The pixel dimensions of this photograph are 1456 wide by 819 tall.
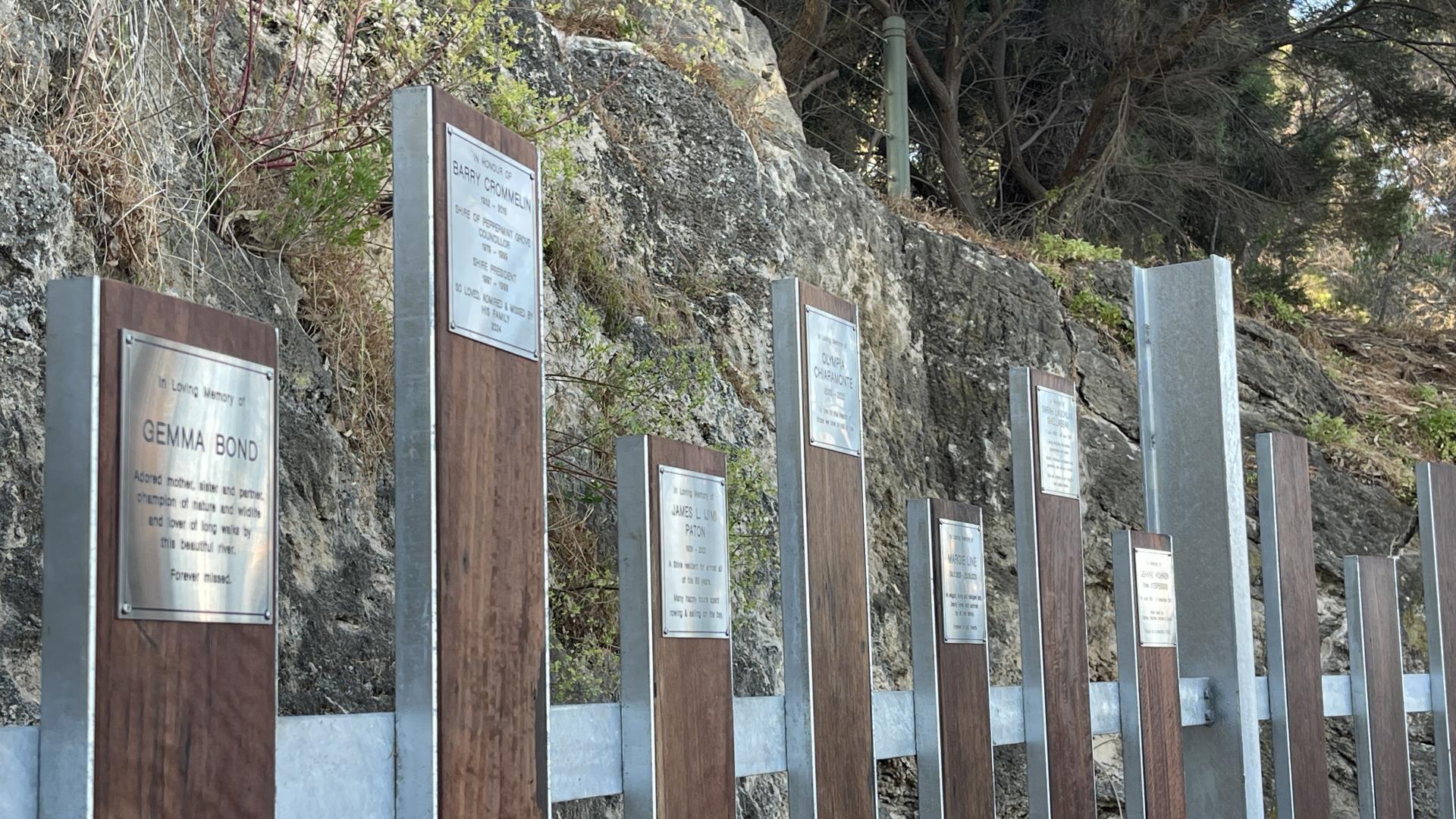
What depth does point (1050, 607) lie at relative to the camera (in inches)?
148

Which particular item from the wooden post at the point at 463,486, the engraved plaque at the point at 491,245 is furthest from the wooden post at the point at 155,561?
the engraved plaque at the point at 491,245

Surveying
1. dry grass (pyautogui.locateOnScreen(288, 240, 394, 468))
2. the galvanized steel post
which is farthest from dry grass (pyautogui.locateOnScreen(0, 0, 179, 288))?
the galvanized steel post

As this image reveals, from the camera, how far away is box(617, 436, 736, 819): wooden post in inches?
97.0

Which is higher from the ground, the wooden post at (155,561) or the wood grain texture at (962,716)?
the wooden post at (155,561)

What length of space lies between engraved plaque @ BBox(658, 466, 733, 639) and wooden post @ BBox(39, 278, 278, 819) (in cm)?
97

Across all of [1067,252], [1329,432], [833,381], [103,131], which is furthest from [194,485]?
[1329,432]

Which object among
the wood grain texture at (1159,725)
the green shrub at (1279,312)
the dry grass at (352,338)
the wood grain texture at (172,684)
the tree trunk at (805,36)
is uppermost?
the tree trunk at (805,36)

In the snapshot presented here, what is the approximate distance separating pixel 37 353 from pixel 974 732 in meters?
2.17

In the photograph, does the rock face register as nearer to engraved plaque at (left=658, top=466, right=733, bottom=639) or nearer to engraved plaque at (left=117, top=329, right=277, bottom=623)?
engraved plaque at (left=658, top=466, right=733, bottom=639)

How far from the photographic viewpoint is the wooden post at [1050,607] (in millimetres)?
3703

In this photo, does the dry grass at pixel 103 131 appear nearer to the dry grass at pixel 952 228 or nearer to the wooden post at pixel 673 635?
the wooden post at pixel 673 635

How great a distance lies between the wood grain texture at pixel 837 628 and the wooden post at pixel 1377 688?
246cm

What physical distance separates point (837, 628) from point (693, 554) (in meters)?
0.44

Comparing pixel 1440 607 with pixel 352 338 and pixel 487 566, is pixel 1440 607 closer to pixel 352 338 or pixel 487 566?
pixel 352 338
